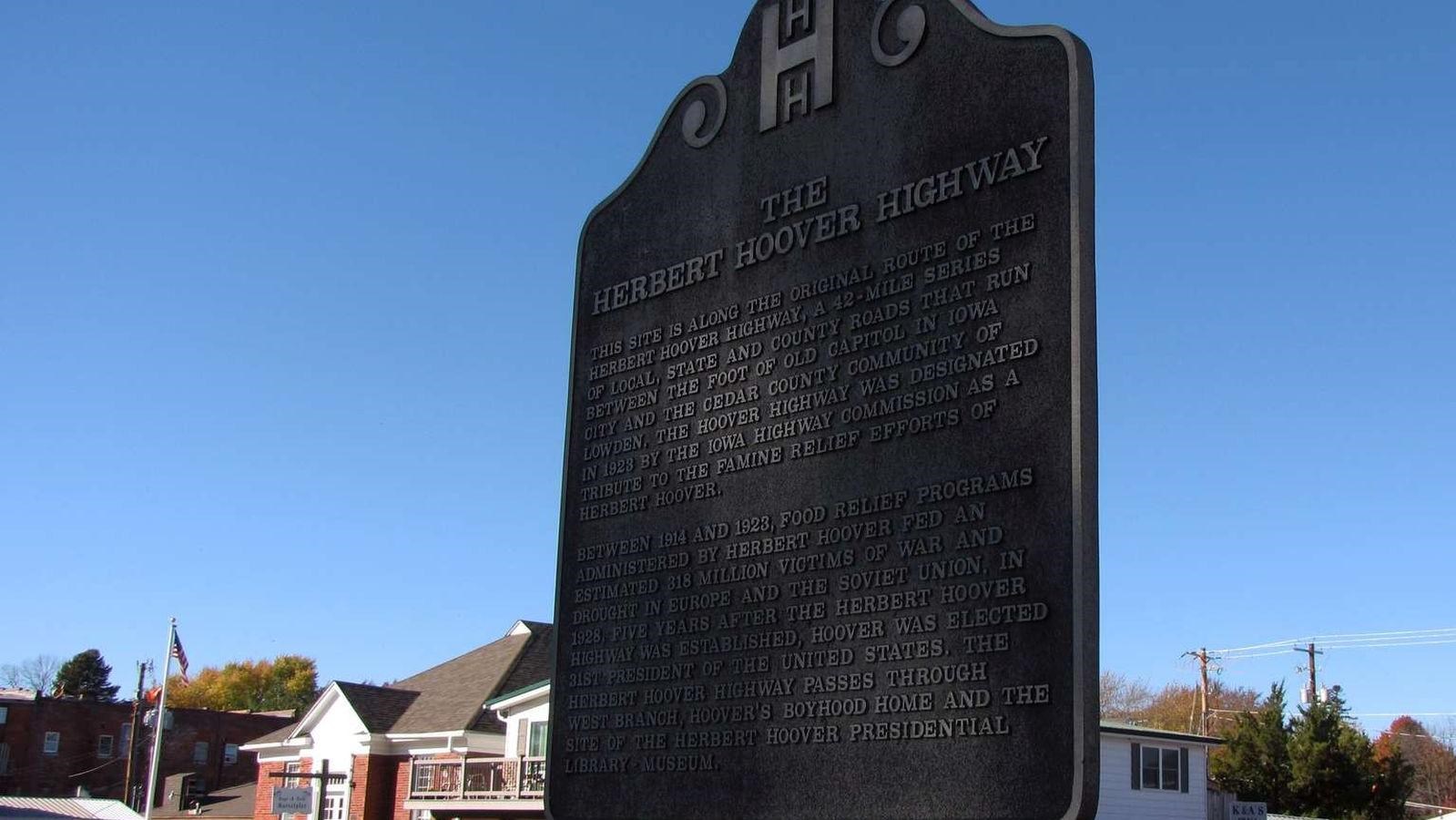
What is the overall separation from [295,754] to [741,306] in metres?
39.1

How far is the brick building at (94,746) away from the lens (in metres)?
67.3

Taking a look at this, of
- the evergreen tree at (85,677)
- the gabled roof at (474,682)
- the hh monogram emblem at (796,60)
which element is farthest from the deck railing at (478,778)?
the evergreen tree at (85,677)

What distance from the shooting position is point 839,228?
6992mm

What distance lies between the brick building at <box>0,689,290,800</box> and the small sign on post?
30.8 meters

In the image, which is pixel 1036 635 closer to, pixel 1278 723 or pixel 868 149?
pixel 868 149

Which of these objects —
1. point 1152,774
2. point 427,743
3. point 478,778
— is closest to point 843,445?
point 1152,774

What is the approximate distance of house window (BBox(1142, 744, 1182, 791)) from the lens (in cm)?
3266

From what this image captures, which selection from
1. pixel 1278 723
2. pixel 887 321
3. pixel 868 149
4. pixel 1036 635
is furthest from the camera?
pixel 1278 723

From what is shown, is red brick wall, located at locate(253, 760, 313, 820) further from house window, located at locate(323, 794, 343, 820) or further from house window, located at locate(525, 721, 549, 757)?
house window, located at locate(525, 721, 549, 757)

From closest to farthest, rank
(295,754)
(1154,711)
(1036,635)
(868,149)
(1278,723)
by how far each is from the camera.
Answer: (1036,635)
(868,149)
(295,754)
(1278,723)
(1154,711)

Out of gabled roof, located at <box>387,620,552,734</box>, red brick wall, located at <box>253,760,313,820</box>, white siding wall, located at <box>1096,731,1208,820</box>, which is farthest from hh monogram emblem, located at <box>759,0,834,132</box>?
red brick wall, located at <box>253,760,313,820</box>

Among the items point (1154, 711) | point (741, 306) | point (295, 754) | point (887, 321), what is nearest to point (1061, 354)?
point (887, 321)

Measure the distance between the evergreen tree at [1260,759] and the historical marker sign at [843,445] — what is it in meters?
41.5

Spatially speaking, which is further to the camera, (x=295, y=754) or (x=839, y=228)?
(x=295, y=754)
